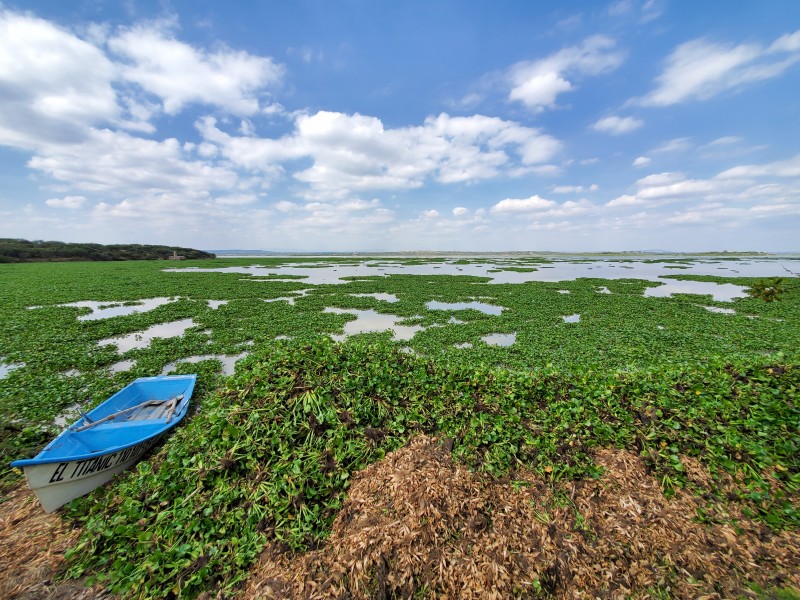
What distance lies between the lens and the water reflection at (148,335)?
49.7 feet

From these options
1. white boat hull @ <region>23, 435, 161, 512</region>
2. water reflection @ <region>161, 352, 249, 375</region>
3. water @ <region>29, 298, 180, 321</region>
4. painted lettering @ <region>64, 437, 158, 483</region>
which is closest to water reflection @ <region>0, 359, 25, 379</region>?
water reflection @ <region>161, 352, 249, 375</region>

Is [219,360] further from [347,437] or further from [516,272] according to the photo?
[516,272]

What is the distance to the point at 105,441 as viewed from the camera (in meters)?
6.94

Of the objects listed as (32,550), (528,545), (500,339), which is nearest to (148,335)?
(32,550)

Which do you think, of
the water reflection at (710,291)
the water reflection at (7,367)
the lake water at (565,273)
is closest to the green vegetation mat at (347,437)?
the water reflection at (7,367)

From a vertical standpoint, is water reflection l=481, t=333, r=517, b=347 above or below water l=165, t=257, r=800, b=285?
below

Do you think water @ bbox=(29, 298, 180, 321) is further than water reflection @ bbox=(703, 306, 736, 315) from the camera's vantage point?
No

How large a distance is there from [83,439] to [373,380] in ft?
21.1

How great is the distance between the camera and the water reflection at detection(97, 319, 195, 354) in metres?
15.2

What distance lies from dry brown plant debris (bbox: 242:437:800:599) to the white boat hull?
12.6 feet

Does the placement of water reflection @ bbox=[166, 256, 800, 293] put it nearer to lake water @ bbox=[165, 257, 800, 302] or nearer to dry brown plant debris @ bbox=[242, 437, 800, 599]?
lake water @ bbox=[165, 257, 800, 302]

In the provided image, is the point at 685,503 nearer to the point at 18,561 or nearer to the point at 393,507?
the point at 393,507

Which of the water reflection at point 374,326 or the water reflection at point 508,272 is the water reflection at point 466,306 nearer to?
the water reflection at point 374,326

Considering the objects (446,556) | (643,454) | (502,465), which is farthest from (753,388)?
(446,556)
